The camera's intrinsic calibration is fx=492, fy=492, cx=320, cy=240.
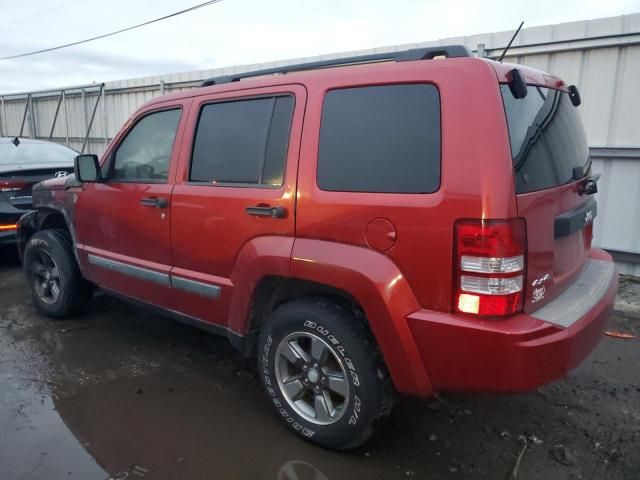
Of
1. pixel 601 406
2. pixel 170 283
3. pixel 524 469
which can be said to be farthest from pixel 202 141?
pixel 601 406

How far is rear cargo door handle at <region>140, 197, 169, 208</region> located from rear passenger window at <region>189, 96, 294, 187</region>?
0.25 metres

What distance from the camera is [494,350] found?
202 cm

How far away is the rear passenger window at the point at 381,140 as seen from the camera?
7.07 feet

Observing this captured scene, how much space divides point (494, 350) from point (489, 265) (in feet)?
1.15

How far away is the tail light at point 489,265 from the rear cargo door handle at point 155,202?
1938 mm

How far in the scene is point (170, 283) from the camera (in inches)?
128

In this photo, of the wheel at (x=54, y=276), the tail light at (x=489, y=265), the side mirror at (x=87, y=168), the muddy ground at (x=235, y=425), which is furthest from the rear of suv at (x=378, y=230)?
the wheel at (x=54, y=276)

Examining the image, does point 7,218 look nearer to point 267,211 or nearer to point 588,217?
point 267,211

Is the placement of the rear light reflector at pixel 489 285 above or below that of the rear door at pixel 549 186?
below

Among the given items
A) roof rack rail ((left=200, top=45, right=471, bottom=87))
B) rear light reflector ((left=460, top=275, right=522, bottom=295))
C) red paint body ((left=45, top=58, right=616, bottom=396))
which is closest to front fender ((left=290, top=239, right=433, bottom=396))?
red paint body ((left=45, top=58, right=616, bottom=396))

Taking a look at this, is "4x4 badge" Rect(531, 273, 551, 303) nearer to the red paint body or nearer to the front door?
the red paint body

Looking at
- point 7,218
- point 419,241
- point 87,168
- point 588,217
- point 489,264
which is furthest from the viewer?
point 7,218

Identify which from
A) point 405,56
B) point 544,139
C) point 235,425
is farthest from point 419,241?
point 235,425

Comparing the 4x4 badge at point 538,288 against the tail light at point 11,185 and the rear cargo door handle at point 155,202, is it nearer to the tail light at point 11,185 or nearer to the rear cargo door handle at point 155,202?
the rear cargo door handle at point 155,202
